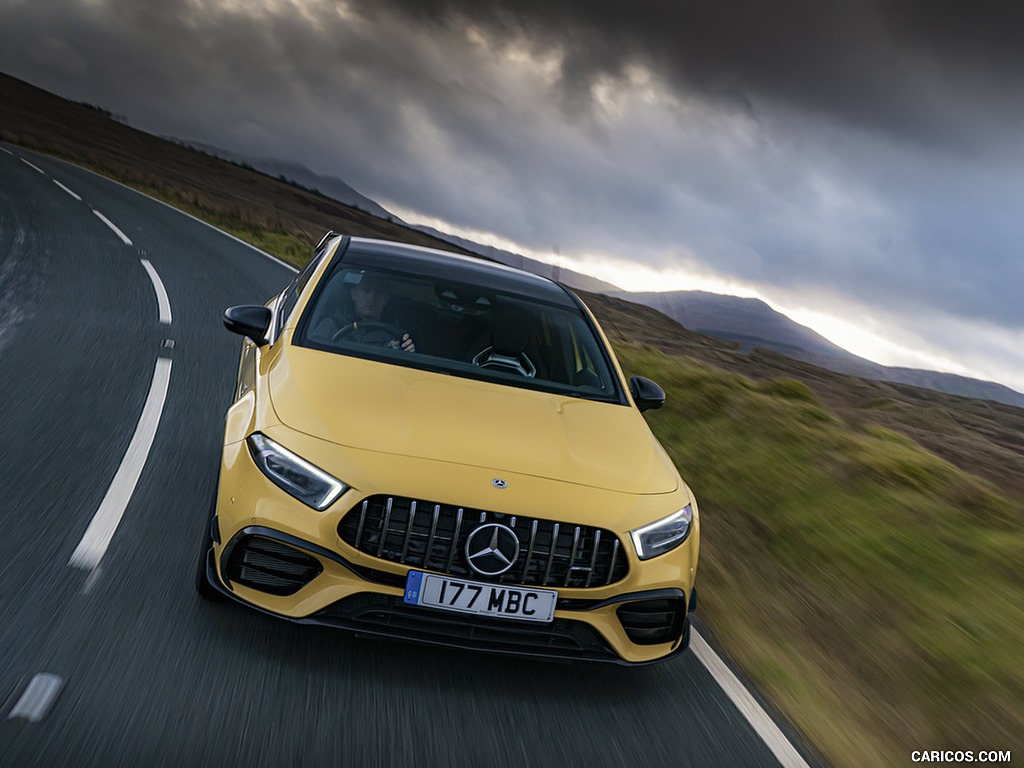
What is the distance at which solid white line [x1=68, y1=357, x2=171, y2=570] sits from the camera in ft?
12.8

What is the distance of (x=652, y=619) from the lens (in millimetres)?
3438

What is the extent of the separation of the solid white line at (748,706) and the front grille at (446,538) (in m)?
1.05

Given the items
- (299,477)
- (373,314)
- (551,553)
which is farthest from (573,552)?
(373,314)

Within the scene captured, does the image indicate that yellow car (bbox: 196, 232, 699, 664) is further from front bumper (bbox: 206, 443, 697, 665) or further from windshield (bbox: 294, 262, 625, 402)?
windshield (bbox: 294, 262, 625, 402)

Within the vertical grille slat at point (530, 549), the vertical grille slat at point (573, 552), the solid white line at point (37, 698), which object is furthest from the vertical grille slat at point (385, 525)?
the solid white line at point (37, 698)

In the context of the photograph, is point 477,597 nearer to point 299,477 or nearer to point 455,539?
point 455,539

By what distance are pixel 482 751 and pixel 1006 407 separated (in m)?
55.7

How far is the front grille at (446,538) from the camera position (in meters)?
3.15

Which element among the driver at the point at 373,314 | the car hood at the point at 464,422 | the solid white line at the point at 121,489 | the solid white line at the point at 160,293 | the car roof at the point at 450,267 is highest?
the car roof at the point at 450,267

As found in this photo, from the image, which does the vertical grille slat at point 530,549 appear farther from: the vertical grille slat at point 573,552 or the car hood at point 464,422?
the car hood at point 464,422

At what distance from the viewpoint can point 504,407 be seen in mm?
3963

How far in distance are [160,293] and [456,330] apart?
301 inches

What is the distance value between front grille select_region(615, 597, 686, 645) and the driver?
5.88 feet

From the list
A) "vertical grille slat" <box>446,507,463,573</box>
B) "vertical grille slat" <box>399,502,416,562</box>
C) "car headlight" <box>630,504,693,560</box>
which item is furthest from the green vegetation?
"vertical grille slat" <box>399,502,416,562</box>
